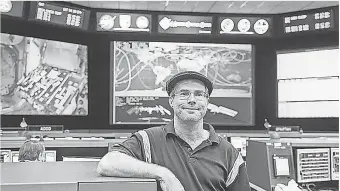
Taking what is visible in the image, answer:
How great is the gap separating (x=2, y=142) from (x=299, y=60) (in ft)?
17.5

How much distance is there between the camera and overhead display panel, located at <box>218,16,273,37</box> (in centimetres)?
690

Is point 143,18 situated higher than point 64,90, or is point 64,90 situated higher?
point 143,18

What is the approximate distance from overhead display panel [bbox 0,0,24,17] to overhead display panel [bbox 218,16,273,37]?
2900 mm

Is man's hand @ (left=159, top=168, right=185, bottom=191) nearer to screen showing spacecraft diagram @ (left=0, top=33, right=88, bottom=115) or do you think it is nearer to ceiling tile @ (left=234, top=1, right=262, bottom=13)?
screen showing spacecraft diagram @ (left=0, top=33, right=88, bottom=115)

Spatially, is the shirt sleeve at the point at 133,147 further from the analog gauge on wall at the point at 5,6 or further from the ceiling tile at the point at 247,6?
the ceiling tile at the point at 247,6

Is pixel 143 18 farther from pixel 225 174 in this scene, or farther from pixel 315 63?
pixel 225 174

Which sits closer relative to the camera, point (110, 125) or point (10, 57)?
point (10, 57)

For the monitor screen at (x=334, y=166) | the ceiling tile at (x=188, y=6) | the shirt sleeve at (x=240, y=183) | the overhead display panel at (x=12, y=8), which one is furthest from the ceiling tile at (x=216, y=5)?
the shirt sleeve at (x=240, y=183)

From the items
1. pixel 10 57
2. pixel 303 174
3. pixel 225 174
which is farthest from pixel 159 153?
pixel 10 57

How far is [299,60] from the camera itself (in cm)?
708

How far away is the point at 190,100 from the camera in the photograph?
1506 millimetres

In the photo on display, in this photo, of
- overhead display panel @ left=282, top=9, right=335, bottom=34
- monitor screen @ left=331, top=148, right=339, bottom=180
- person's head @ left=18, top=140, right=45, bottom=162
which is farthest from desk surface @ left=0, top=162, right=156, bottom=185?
overhead display panel @ left=282, top=9, right=335, bottom=34

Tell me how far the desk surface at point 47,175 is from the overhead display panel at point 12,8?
195 inches

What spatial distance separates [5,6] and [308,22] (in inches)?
168
